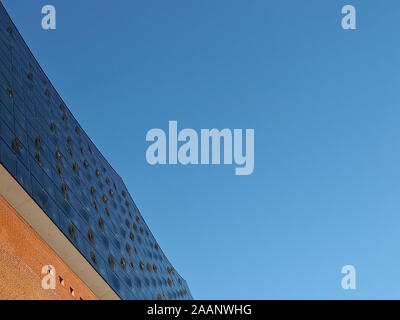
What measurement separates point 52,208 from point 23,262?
4516 mm

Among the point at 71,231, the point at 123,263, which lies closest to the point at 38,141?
the point at 71,231

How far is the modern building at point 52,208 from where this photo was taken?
23.4 m

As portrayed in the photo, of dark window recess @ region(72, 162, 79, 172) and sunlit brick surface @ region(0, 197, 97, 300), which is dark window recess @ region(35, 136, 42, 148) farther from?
sunlit brick surface @ region(0, 197, 97, 300)

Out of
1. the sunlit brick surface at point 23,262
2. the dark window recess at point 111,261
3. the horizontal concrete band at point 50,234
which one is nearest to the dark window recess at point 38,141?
the horizontal concrete band at point 50,234

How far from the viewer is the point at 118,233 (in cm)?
3959

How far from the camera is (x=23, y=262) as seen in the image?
22.7 meters

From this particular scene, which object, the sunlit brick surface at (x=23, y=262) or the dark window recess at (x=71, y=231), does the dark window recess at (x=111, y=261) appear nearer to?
the dark window recess at (x=71, y=231)

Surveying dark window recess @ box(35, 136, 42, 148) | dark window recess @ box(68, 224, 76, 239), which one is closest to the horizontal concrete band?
dark window recess @ box(68, 224, 76, 239)

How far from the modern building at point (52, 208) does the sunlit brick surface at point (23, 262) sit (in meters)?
0.04

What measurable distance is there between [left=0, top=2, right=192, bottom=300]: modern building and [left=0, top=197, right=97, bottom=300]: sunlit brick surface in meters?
0.04

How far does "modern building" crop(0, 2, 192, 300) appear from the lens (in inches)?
922
